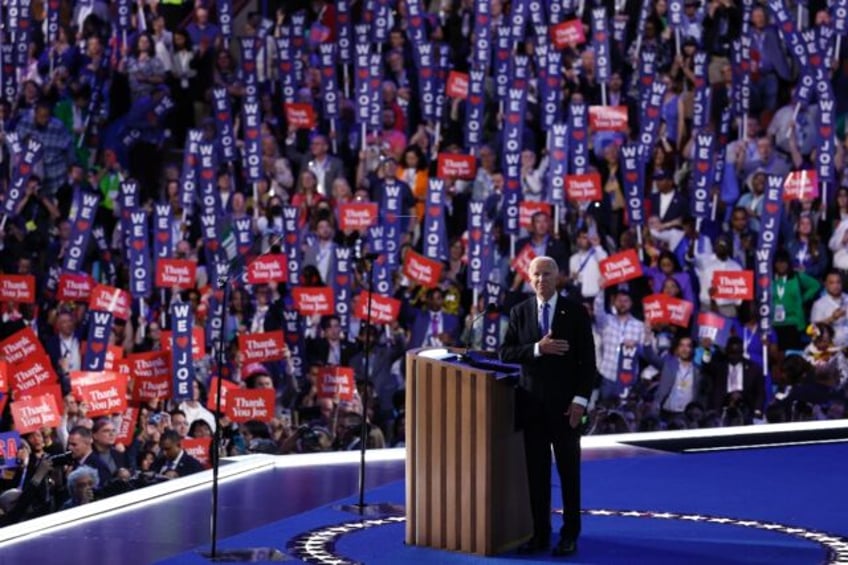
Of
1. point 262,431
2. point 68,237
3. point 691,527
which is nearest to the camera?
point 691,527

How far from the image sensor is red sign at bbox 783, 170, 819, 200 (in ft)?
40.2

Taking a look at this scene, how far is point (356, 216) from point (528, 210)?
1.18 m

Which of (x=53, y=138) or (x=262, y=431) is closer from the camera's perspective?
(x=262, y=431)

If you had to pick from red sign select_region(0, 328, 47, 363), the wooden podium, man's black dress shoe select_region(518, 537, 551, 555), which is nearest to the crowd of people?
red sign select_region(0, 328, 47, 363)

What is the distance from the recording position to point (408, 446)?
22.3 feet

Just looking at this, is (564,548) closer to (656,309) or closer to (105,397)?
(105,397)

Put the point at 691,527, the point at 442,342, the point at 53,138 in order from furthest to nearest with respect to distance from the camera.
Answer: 1. the point at 53,138
2. the point at 442,342
3. the point at 691,527

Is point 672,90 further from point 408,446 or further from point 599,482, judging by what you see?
point 408,446

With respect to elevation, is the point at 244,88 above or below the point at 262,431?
above

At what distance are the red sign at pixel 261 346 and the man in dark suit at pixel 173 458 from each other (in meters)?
1.41

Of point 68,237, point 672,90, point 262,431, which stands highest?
point 672,90

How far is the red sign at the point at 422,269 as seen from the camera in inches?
469

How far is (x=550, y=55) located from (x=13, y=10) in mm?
4075

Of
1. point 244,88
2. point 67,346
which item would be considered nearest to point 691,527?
point 67,346
